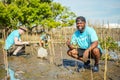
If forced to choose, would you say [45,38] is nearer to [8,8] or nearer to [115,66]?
[115,66]

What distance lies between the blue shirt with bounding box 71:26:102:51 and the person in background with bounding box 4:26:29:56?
11.1 feet

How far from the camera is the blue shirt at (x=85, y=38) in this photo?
675 cm

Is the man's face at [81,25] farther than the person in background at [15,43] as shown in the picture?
No

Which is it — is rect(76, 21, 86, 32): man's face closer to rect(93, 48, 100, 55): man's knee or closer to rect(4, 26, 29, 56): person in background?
rect(93, 48, 100, 55): man's knee

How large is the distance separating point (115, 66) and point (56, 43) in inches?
419

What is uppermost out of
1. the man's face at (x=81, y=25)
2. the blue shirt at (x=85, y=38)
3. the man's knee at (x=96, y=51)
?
the man's face at (x=81, y=25)

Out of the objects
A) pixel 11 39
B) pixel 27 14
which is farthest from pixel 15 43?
pixel 27 14

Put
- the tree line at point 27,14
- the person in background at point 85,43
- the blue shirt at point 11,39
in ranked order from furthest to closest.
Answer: the tree line at point 27,14 → the blue shirt at point 11,39 → the person in background at point 85,43

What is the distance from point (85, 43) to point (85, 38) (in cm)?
17

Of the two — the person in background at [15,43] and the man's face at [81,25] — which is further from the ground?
the man's face at [81,25]

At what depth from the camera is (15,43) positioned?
33.5 feet

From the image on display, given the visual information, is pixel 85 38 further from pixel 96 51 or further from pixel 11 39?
pixel 11 39

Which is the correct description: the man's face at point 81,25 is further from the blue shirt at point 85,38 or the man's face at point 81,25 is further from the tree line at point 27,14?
the tree line at point 27,14

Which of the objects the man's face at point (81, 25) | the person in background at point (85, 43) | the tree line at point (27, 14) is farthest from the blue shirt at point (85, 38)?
the tree line at point (27, 14)
